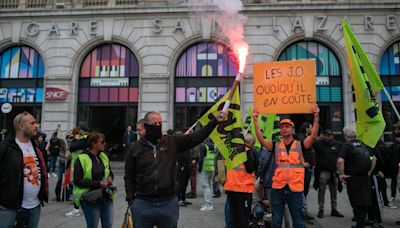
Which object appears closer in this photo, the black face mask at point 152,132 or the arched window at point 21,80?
the black face mask at point 152,132

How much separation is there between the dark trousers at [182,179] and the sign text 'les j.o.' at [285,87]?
4.53 m

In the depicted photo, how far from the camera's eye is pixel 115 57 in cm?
2005

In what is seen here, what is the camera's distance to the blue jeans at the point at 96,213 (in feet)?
16.6

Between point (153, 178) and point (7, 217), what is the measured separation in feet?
A: 5.42

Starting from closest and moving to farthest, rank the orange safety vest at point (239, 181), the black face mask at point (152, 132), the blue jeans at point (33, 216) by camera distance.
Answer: the black face mask at point (152, 132) < the blue jeans at point (33, 216) < the orange safety vest at point (239, 181)

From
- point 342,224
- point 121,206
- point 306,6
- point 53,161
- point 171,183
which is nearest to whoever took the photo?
point 171,183

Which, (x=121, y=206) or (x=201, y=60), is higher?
(x=201, y=60)

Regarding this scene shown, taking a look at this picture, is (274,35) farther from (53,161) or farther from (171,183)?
(171,183)

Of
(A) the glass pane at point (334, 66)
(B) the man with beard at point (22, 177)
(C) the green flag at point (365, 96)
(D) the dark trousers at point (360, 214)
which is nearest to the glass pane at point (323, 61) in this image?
(A) the glass pane at point (334, 66)

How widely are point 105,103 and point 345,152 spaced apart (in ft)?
51.3

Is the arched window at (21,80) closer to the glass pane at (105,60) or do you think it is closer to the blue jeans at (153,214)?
the glass pane at (105,60)

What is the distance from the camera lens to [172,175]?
398 cm

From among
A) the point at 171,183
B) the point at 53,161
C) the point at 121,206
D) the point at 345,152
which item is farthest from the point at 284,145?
the point at 53,161

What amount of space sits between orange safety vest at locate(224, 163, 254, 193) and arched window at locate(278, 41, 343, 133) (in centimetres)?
1411
